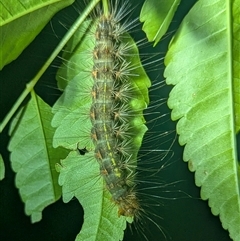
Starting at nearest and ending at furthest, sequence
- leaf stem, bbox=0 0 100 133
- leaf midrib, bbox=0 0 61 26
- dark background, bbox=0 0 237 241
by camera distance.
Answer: leaf midrib, bbox=0 0 61 26
leaf stem, bbox=0 0 100 133
dark background, bbox=0 0 237 241

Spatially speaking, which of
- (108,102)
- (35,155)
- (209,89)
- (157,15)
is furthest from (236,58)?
(35,155)

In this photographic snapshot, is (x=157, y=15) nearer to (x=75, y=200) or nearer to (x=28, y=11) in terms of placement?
(x=28, y=11)

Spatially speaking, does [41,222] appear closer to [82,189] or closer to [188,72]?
[82,189]

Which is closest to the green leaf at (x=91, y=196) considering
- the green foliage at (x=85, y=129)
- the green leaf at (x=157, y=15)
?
the green foliage at (x=85, y=129)

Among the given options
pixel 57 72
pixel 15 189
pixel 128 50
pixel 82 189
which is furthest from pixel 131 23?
pixel 15 189

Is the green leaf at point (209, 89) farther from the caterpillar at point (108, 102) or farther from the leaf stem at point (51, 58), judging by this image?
the leaf stem at point (51, 58)

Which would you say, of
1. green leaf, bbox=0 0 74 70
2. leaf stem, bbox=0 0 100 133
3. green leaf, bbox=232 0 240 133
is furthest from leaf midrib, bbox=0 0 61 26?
green leaf, bbox=232 0 240 133

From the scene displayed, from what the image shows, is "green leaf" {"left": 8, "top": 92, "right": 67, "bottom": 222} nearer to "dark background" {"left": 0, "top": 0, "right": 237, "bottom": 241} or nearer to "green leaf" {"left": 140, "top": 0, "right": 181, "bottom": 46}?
"dark background" {"left": 0, "top": 0, "right": 237, "bottom": 241}
